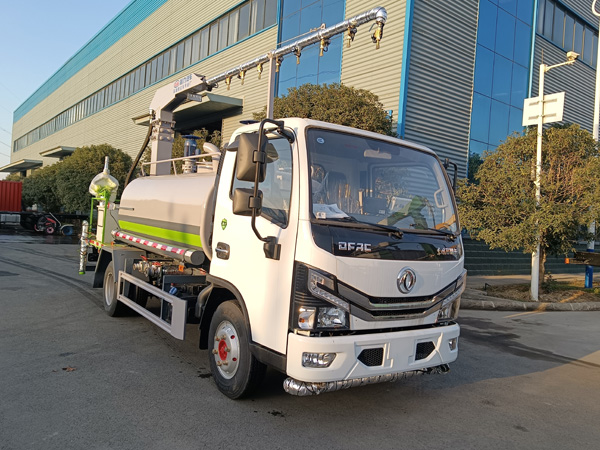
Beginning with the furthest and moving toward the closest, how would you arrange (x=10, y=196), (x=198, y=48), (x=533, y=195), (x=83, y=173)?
(x=10, y=196) → (x=83, y=173) → (x=198, y=48) → (x=533, y=195)

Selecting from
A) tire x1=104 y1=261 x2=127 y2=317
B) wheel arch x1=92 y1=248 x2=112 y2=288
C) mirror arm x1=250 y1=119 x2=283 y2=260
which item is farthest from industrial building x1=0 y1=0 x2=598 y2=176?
mirror arm x1=250 y1=119 x2=283 y2=260

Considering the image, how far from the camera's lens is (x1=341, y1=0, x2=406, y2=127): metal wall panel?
48.4 ft

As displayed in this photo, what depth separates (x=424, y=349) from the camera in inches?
151

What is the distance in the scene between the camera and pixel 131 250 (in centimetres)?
680

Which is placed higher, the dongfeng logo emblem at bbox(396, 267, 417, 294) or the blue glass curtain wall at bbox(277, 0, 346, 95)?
the blue glass curtain wall at bbox(277, 0, 346, 95)

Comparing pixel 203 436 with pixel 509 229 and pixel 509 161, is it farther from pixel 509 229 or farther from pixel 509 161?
pixel 509 161

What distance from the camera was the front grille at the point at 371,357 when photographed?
11.3 ft

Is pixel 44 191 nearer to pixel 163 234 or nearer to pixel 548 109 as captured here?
pixel 163 234

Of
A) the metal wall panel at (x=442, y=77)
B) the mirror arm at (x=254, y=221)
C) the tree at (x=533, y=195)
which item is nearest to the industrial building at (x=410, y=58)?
the metal wall panel at (x=442, y=77)

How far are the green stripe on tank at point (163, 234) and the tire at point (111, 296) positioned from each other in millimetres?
655

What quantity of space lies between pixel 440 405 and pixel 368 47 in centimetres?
1379

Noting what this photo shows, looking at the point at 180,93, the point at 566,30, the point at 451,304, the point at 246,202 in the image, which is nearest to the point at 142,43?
the point at 566,30

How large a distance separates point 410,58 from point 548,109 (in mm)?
4738

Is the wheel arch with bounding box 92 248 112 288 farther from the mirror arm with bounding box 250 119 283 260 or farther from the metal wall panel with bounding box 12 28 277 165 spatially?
the metal wall panel with bounding box 12 28 277 165
